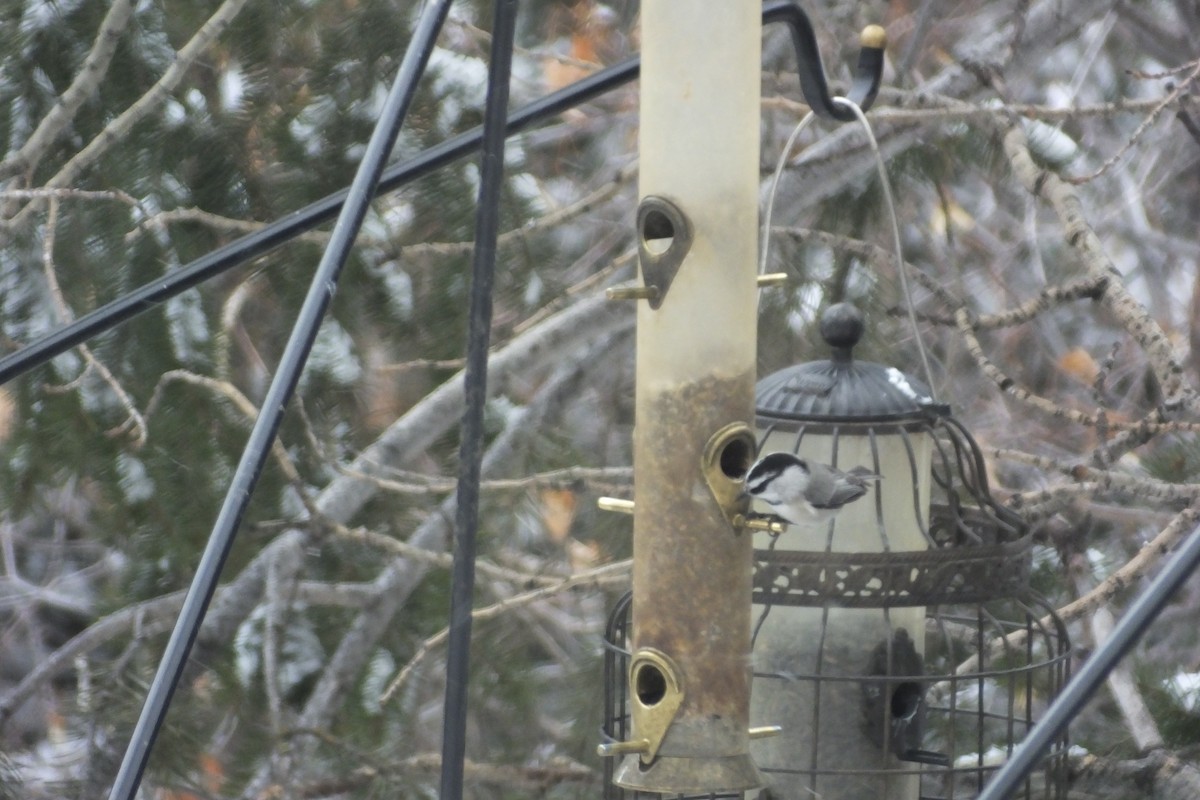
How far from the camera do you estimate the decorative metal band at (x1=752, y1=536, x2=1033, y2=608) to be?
1.43m

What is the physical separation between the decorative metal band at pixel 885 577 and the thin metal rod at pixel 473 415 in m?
0.51

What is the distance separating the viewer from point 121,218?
2.41 metres

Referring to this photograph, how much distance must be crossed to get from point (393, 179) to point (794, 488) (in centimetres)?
43

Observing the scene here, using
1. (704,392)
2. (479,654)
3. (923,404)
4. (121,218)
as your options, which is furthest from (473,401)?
(479,654)

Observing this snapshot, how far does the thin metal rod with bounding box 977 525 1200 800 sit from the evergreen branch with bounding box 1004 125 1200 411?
909 mm

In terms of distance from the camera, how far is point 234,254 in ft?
3.87

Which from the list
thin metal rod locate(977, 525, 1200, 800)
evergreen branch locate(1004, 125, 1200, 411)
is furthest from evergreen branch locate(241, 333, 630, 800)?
thin metal rod locate(977, 525, 1200, 800)

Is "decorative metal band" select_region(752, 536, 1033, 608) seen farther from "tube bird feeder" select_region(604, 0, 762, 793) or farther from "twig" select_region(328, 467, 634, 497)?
"twig" select_region(328, 467, 634, 497)

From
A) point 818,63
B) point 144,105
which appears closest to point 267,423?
point 818,63

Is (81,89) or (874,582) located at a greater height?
(81,89)

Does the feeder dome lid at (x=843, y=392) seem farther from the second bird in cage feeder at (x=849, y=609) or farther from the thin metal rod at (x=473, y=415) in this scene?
the thin metal rod at (x=473, y=415)

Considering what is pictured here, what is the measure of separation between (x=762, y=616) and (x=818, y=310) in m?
0.97

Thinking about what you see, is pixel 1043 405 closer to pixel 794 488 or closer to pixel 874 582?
pixel 874 582

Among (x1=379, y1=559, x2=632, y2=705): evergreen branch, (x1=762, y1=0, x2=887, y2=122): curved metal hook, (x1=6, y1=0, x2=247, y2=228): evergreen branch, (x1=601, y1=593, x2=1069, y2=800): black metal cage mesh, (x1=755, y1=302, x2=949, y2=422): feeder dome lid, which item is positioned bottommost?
(x1=601, y1=593, x2=1069, y2=800): black metal cage mesh
